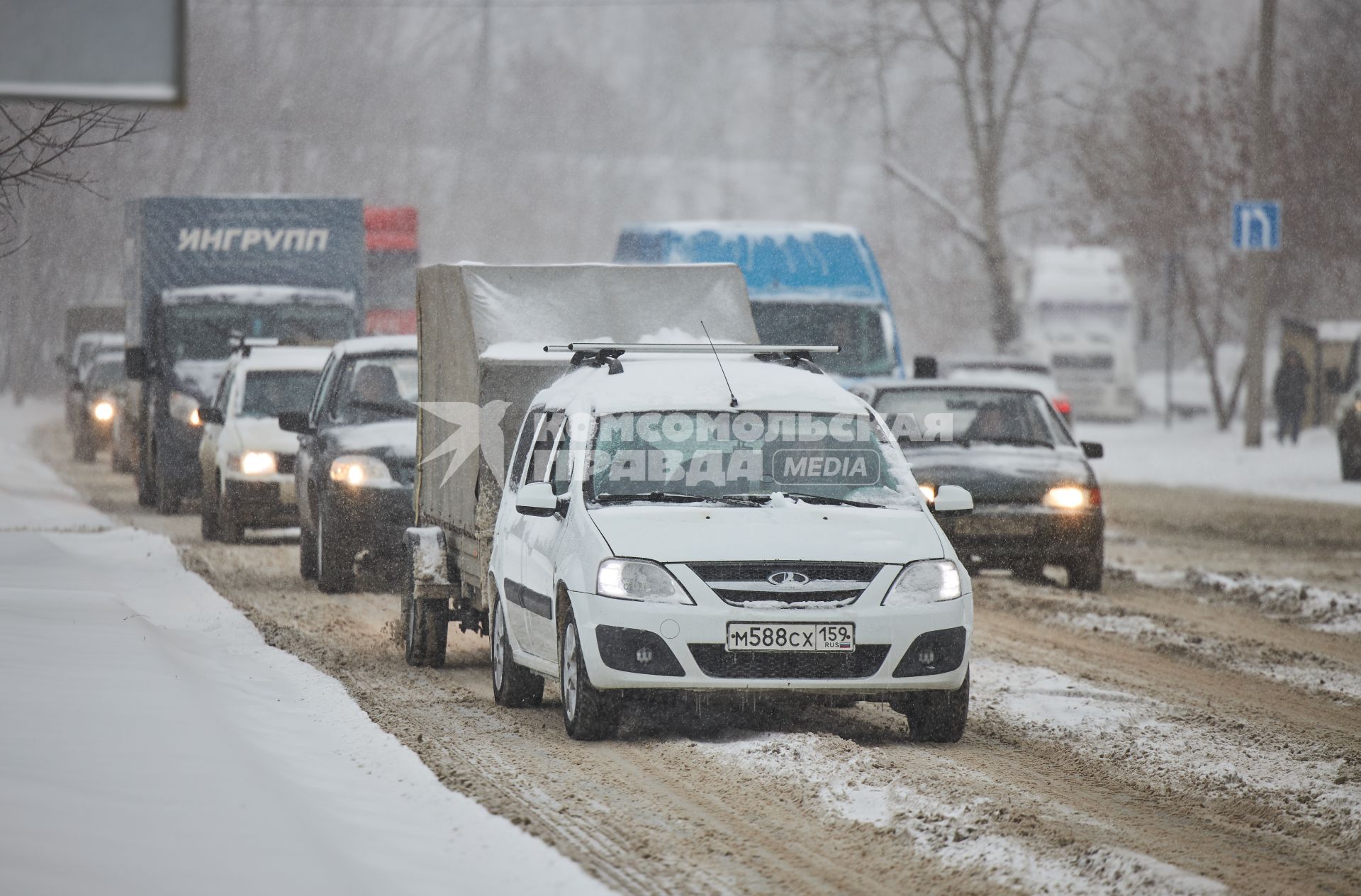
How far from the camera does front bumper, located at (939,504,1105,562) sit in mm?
14953

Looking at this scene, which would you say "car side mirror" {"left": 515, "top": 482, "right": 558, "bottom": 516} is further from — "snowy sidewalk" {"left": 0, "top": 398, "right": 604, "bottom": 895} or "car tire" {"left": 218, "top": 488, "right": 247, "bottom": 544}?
"car tire" {"left": 218, "top": 488, "right": 247, "bottom": 544}

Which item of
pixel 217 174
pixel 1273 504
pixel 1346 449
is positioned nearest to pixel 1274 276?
pixel 1346 449

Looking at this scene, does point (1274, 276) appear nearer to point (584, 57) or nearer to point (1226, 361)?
point (1226, 361)

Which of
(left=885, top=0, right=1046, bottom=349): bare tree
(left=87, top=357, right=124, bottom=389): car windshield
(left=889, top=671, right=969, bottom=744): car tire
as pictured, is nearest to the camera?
(left=889, top=671, right=969, bottom=744): car tire

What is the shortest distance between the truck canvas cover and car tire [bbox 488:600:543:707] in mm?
996

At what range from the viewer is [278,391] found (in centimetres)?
1906

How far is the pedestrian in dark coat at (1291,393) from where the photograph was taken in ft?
122

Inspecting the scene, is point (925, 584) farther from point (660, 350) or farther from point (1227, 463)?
point (1227, 463)

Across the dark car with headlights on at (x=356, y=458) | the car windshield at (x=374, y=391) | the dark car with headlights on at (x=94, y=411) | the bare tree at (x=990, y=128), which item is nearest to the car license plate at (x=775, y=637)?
the dark car with headlights on at (x=356, y=458)

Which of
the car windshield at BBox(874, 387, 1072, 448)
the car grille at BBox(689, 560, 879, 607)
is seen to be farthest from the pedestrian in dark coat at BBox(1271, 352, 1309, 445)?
the car grille at BBox(689, 560, 879, 607)

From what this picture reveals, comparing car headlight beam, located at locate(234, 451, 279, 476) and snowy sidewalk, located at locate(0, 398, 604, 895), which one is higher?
car headlight beam, located at locate(234, 451, 279, 476)

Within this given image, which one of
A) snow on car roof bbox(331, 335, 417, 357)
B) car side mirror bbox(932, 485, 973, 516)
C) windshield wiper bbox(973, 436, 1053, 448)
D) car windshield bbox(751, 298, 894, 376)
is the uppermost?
car windshield bbox(751, 298, 894, 376)

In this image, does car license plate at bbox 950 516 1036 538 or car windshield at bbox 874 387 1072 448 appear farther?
car windshield at bbox 874 387 1072 448

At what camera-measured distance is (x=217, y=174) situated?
60812mm
